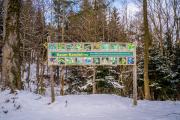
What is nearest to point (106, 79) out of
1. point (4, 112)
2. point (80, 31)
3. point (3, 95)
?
point (80, 31)

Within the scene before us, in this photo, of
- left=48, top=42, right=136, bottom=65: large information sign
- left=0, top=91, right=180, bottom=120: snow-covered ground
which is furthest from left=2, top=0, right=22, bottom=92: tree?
left=48, top=42, right=136, bottom=65: large information sign

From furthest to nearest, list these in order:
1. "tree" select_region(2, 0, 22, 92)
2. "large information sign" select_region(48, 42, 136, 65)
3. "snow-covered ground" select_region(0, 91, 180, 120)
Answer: "tree" select_region(2, 0, 22, 92) < "large information sign" select_region(48, 42, 136, 65) < "snow-covered ground" select_region(0, 91, 180, 120)

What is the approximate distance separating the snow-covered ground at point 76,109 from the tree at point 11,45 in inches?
36.9

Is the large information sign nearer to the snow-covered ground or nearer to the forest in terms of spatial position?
the snow-covered ground

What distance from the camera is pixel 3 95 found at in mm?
12281

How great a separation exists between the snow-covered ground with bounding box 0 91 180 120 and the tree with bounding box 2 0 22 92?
94 cm

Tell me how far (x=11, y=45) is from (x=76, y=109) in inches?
169

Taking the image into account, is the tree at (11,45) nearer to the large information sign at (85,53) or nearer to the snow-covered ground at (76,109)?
the snow-covered ground at (76,109)

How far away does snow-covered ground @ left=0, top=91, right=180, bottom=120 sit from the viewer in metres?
9.46

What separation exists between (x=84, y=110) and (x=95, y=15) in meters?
19.9

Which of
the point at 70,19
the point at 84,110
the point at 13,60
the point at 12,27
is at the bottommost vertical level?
the point at 84,110

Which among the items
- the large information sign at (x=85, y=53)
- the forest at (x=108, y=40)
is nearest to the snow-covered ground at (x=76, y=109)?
the large information sign at (x=85, y=53)

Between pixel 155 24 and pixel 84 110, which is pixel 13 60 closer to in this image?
pixel 84 110

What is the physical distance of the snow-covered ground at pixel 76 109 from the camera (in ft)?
31.0
